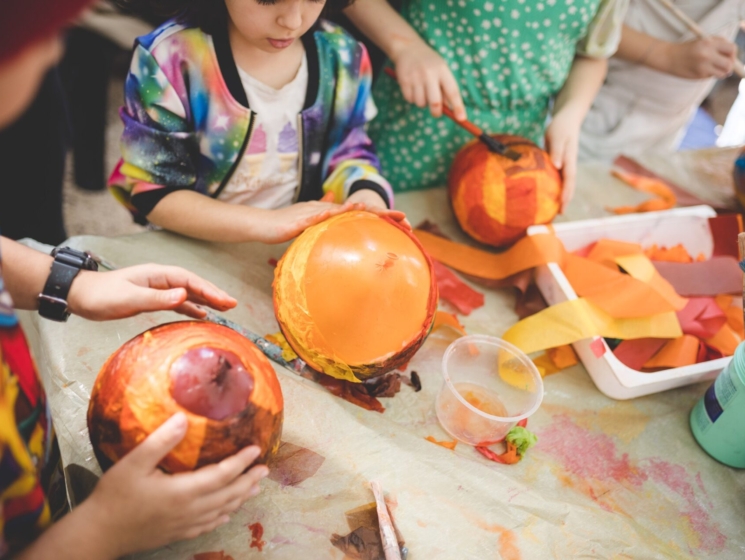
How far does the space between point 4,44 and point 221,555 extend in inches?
21.6

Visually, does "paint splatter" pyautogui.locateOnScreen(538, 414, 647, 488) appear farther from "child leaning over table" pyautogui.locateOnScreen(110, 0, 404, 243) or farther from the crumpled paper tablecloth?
"child leaning over table" pyautogui.locateOnScreen(110, 0, 404, 243)

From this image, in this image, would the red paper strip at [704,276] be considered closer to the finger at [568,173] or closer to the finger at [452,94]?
the finger at [568,173]

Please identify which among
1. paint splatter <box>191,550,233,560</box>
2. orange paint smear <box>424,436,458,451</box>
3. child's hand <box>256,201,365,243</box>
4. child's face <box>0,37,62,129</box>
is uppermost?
child's face <box>0,37,62,129</box>

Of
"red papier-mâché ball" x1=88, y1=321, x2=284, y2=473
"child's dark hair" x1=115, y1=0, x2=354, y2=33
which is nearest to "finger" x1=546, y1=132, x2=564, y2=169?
"child's dark hair" x1=115, y1=0, x2=354, y2=33

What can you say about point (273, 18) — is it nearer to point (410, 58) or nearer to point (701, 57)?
point (410, 58)

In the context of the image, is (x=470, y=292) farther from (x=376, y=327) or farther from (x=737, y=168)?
(x=737, y=168)

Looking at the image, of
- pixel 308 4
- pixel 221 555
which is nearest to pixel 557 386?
pixel 221 555

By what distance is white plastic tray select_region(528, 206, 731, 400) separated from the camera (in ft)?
3.02

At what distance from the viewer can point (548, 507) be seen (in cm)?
74

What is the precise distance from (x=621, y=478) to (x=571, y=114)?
0.81m

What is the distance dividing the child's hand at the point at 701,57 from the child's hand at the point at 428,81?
2.38 ft

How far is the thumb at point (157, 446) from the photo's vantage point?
50 centimetres

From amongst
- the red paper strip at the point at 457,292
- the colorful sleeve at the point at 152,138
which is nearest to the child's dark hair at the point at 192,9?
the colorful sleeve at the point at 152,138

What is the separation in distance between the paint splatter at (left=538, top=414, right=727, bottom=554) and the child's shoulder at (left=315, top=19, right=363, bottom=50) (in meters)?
0.77
